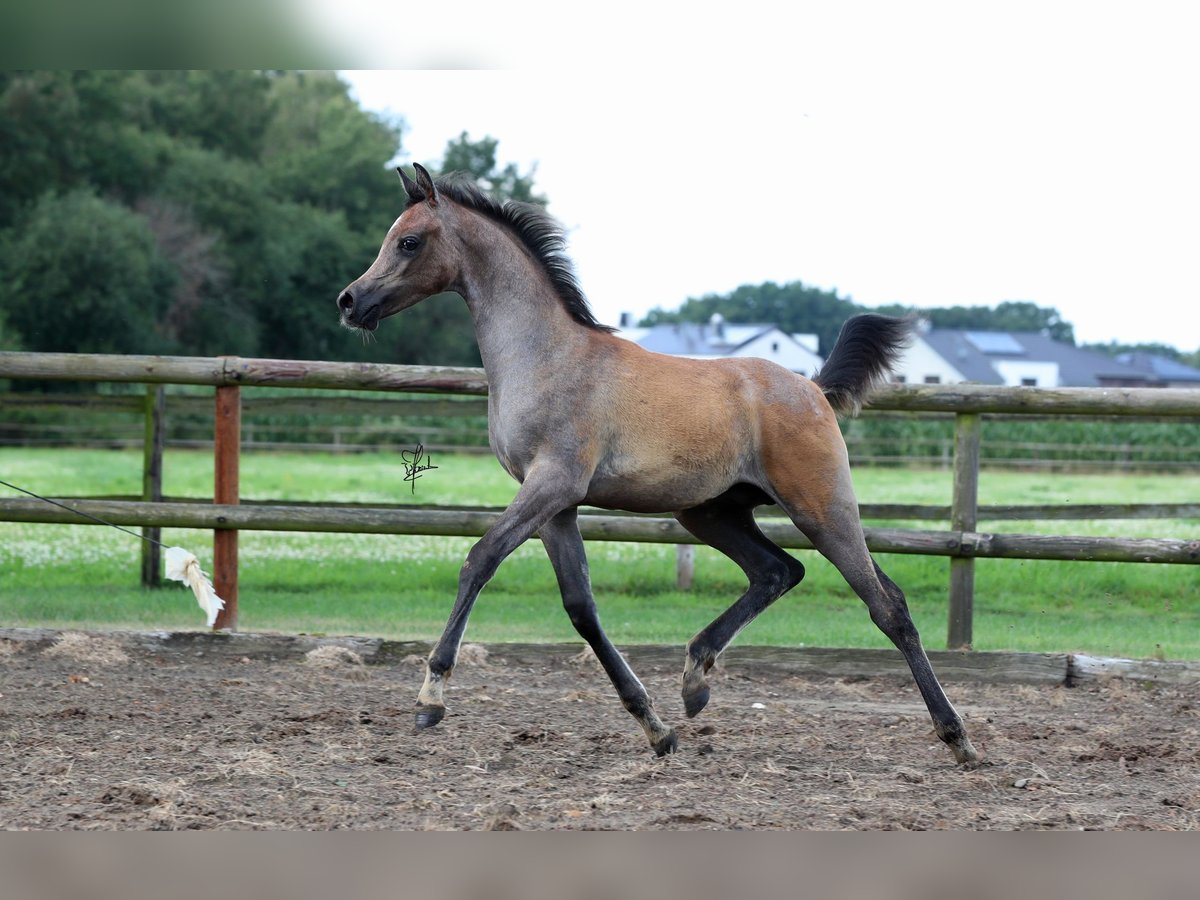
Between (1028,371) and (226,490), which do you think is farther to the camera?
(1028,371)

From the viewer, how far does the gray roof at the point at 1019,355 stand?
73000mm

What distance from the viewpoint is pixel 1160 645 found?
7.17m

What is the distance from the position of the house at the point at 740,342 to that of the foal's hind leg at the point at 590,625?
58073 millimetres

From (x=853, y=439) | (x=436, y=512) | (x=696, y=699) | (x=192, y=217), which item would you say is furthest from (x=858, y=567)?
(x=192, y=217)

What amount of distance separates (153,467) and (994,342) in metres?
74.7

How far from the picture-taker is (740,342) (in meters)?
64.9

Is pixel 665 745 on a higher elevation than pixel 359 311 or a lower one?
lower

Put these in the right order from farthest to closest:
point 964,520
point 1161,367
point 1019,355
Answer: point 1161,367 < point 1019,355 < point 964,520

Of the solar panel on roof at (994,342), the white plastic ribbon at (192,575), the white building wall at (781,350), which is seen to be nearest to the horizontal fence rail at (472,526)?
the white plastic ribbon at (192,575)

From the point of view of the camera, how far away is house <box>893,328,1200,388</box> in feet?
238

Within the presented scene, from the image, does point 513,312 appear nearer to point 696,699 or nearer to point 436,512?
point 696,699

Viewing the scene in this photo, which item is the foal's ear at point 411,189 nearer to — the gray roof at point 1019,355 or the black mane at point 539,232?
the black mane at point 539,232

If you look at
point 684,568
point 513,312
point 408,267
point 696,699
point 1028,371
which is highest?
point 1028,371

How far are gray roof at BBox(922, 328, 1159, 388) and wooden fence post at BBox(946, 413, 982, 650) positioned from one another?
6710 centimetres
